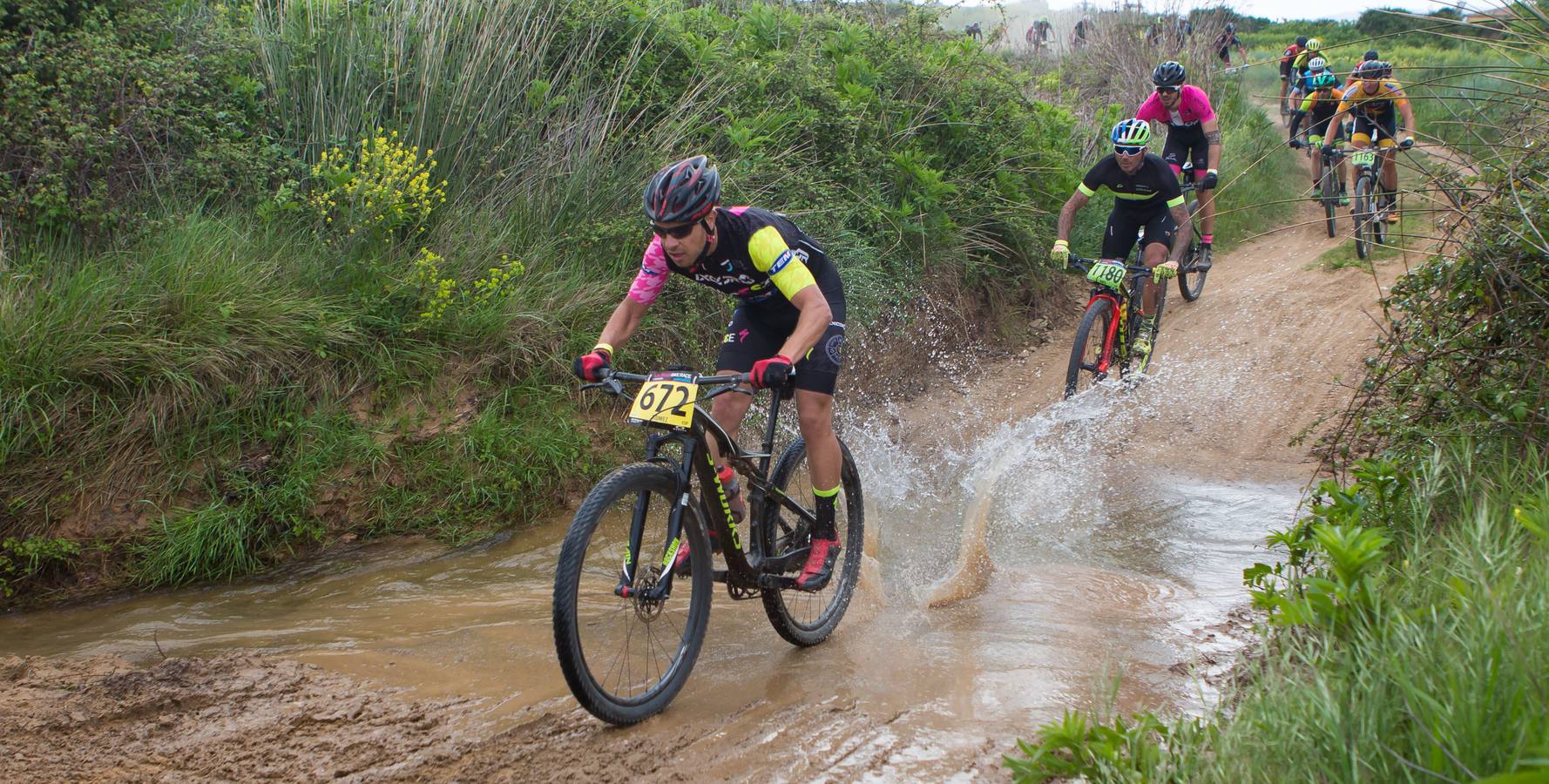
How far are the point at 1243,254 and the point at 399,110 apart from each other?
10.5 metres

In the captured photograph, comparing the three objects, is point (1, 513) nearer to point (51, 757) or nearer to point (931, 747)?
point (51, 757)

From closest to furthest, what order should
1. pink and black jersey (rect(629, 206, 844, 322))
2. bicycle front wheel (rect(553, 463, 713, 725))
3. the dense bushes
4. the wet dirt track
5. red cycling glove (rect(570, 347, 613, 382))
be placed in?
A: bicycle front wheel (rect(553, 463, 713, 725))
the wet dirt track
red cycling glove (rect(570, 347, 613, 382))
pink and black jersey (rect(629, 206, 844, 322))
the dense bushes

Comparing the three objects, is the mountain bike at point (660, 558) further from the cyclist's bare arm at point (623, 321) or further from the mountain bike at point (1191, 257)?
the mountain bike at point (1191, 257)

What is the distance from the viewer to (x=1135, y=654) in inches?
179

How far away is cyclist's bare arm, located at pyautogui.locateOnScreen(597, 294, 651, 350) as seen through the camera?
14.8 feet

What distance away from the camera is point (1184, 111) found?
34.8 ft

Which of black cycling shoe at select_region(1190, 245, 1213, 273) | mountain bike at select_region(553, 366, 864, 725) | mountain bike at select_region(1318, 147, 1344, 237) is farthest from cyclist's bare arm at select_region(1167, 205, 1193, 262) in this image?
mountain bike at select_region(553, 366, 864, 725)

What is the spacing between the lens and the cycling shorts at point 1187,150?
1084cm

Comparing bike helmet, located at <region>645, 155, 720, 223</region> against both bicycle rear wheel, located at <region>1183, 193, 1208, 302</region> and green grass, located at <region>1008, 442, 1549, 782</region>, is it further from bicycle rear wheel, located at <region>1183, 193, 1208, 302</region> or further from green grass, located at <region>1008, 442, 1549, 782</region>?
bicycle rear wheel, located at <region>1183, 193, 1208, 302</region>

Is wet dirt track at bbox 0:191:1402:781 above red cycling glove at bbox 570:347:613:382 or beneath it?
beneath

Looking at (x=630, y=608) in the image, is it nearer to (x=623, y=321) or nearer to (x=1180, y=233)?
(x=623, y=321)

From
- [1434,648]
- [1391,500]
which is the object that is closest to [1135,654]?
[1391,500]

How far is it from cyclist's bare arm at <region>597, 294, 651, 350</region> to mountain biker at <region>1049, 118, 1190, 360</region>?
4.68 m

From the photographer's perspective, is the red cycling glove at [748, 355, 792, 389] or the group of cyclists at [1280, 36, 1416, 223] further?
the group of cyclists at [1280, 36, 1416, 223]
